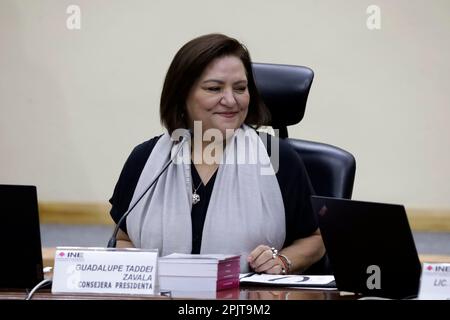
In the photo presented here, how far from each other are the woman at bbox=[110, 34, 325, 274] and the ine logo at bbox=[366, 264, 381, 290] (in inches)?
22.3

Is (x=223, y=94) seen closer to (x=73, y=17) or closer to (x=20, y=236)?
(x=20, y=236)

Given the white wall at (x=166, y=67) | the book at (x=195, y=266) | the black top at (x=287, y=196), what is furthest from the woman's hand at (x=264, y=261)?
the white wall at (x=166, y=67)

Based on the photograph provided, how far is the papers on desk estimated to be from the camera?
68.0 inches

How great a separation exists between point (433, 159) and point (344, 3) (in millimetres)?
762

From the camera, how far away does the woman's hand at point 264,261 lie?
6.47 ft

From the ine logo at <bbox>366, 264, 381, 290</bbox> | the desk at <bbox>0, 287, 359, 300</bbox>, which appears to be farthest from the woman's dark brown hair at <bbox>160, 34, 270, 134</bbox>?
the ine logo at <bbox>366, 264, 381, 290</bbox>

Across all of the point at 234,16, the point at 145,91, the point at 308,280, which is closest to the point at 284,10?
the point at 234,16

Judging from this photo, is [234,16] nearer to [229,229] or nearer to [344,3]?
[344,3]

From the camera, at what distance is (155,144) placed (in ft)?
7.86

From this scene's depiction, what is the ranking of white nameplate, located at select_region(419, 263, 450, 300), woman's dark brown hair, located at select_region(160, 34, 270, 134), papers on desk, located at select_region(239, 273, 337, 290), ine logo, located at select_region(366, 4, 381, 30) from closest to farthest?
1. white nameplate, located at select_region(419, 263, 450, 300)
2. papers on desk, located at select_region(239, 273, 337, 290)
3. woman's dark brown hair, located at select_region(160, 34, 270, 134)
4. ine logo, located at select_region(366, 4, 381, 30)

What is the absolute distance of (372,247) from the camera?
1520 mm

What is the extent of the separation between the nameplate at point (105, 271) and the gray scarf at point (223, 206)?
24.3 inches

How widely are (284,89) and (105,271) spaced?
1.02 meters

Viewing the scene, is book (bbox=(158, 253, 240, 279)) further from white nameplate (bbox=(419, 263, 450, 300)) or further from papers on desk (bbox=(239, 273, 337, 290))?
white nameplate (bbox=(419, 263, 450, 300))
